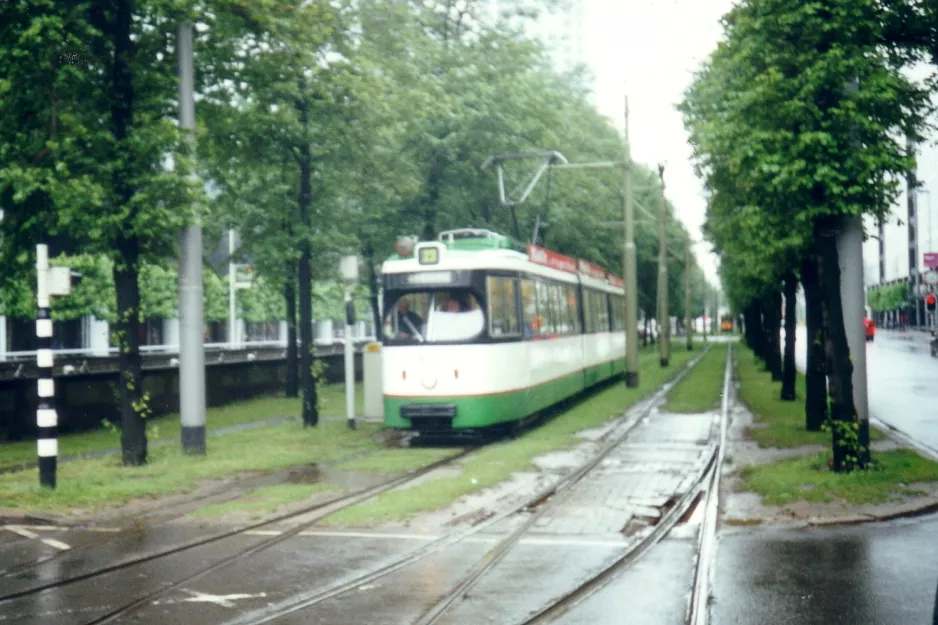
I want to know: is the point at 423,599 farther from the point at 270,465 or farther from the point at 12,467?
the point at 12,467

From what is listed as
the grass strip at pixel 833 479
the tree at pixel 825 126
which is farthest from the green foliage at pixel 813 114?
the grass strip at pixel 833 479

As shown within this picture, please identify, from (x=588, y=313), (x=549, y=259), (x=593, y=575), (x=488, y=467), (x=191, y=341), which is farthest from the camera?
(x=588, y=313)

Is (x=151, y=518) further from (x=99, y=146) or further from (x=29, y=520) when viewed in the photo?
(x=99, y=146)

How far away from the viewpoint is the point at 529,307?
21438mm

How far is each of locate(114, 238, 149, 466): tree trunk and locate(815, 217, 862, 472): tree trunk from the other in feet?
30.3

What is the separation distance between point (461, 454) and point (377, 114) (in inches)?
258

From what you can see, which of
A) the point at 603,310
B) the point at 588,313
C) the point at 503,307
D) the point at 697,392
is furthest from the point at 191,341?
the point at 603,310

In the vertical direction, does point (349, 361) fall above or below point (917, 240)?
below

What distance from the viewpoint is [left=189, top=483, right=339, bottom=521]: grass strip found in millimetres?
12172

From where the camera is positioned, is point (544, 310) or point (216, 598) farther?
point (544, 310)

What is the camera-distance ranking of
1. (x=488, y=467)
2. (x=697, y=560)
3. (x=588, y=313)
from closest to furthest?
(x=697, y=560), (x=488, y=467), (x=588, y=313)

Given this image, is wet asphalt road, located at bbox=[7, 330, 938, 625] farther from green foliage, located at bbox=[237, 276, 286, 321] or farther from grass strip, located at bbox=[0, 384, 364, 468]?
green foliage, located at bbox=[237, 276, 286, 321]

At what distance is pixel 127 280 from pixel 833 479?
975 cm

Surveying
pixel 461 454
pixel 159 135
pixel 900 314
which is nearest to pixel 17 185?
pixel 159 135
